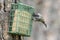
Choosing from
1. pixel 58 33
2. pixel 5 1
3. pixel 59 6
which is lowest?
pixel 58 33

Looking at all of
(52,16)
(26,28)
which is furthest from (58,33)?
(26,28)

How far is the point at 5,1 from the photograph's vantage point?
285 centimetres

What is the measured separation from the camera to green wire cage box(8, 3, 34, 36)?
276 cm

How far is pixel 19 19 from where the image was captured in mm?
2781

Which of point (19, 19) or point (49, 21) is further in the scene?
point (49, 21)

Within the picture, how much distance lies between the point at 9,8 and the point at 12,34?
22 cm

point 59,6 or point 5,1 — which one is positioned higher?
point 5,1

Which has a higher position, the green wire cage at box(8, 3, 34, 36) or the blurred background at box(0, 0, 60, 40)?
the green wire cage at box(8, 3, 34, 36)

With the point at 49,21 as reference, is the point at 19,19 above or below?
above

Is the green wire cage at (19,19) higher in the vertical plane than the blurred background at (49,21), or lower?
higher

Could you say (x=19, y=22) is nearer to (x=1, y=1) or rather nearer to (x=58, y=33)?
(x=1, y=1)

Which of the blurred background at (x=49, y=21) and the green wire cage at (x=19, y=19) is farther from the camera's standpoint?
the blurred background at (x=49, y=21)

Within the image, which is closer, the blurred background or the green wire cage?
the green wire cage

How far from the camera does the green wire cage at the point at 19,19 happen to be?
276cm
